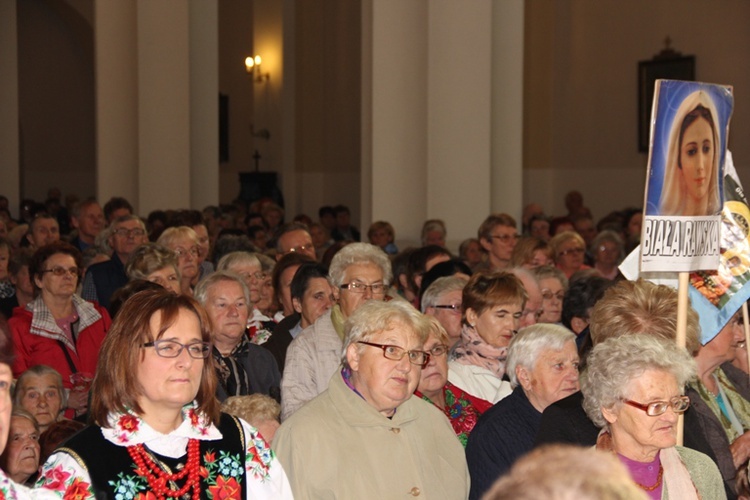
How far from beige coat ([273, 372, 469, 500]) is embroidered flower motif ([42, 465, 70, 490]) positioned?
100 centimetres

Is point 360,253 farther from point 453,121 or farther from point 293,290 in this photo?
point 453,121

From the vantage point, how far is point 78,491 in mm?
3012

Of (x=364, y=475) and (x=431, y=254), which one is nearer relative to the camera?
(x=364, y=475)

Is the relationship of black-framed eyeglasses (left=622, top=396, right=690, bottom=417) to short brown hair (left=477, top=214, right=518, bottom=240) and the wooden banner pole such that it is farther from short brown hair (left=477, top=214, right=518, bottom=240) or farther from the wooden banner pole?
short brown hair (left=477, top=214, right=518, bottom=240)

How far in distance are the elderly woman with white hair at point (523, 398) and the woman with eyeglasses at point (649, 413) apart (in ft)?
2.46

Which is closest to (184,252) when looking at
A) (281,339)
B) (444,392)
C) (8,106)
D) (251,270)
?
(251,270)

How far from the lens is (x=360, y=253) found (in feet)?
19.2

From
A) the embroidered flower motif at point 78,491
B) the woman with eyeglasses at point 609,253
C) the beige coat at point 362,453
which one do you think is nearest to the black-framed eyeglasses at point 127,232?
the woman with eyeglasses at point 609,253

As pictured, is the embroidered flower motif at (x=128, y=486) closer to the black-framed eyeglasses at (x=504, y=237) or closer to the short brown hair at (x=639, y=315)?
the short brown hair at (x=639, y=315)

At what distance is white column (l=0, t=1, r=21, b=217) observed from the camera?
19.5 m

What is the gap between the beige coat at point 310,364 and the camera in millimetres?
5160

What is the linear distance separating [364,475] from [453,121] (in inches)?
290

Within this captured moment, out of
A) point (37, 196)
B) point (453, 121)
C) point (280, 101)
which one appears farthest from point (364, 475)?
point (37, 196)

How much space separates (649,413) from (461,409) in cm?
173
